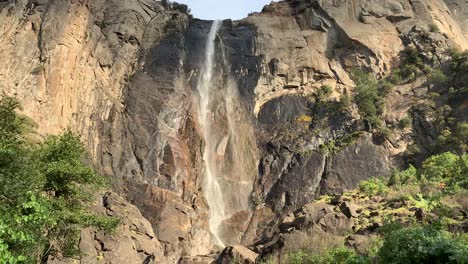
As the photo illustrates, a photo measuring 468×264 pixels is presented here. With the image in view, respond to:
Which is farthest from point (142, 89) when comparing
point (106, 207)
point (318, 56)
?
point (318, 56)

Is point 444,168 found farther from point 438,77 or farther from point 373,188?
point 438,77

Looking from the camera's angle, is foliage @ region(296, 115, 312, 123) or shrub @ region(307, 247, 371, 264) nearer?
shrub @ region(307, 247, 371, 264)

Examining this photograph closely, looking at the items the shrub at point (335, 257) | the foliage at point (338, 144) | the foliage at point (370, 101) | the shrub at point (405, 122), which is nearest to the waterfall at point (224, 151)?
the foliage at point (338, 144)

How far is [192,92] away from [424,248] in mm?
30717

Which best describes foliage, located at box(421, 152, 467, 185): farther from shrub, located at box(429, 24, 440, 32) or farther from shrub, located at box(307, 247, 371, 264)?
shrub, located at box(429, 24, 440, 32)

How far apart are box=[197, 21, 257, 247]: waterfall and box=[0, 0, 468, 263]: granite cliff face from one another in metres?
0.57

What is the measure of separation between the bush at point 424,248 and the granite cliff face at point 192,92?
15049mm

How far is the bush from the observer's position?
939cm

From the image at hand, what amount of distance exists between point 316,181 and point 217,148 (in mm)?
8192

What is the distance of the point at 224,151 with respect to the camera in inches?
1437

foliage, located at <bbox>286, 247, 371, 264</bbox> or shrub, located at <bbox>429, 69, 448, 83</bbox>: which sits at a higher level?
shrub, located at <bbox>429, 69, 448, 83</bbox>

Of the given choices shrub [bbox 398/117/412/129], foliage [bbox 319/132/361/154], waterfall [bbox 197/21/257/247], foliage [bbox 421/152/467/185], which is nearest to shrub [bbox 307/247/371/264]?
foliage [bbox 421/152/467/185]

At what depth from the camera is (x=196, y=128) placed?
35719 mm

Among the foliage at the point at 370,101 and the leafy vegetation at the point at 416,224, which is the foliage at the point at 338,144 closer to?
the foliage at the point at 370,101
